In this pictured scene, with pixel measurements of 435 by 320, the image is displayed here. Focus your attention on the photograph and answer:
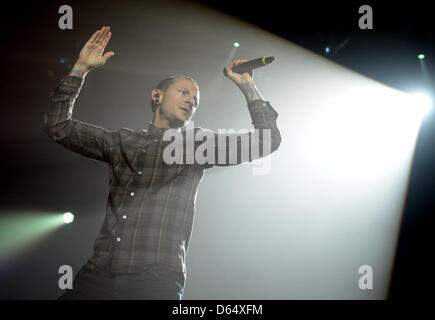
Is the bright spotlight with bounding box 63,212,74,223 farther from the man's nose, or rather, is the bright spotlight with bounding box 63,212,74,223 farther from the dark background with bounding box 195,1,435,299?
the dark background with bounding box 195,1,435,299

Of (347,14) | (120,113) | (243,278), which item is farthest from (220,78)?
(243,278)

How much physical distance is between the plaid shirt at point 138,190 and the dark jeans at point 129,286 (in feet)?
0.10

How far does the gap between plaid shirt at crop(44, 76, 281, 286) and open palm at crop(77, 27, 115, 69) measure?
0.37 ft

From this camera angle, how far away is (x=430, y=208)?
2627 mm

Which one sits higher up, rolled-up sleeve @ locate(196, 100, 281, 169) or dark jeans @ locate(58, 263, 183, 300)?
rolled-up sleeve @ locate(196, 100, 281, 169)

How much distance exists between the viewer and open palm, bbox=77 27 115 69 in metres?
1.67

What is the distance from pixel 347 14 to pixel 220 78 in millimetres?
1107

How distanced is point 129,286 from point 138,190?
1.33ft

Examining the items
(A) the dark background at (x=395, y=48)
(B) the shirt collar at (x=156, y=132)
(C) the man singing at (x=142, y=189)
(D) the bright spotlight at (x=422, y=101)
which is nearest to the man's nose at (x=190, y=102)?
(C) the man singing at (x=142, y=189)

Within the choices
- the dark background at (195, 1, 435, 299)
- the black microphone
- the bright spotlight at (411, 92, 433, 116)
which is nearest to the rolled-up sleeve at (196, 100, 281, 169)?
the black microphone

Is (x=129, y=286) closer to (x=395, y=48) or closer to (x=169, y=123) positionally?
(x=169, y=123)

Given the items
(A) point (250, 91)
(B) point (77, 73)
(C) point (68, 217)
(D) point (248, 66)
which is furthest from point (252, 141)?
(C) point (68, 217)

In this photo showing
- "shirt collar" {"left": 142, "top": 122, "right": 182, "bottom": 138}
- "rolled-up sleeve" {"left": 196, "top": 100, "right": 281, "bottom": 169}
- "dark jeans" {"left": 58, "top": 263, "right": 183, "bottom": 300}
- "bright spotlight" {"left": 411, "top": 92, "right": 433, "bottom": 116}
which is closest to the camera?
"dark jeans" {"left": 58, "top": 263, "right": 183, "bottom": 300}

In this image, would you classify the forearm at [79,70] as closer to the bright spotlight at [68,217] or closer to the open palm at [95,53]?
the open palm at [95,53]
